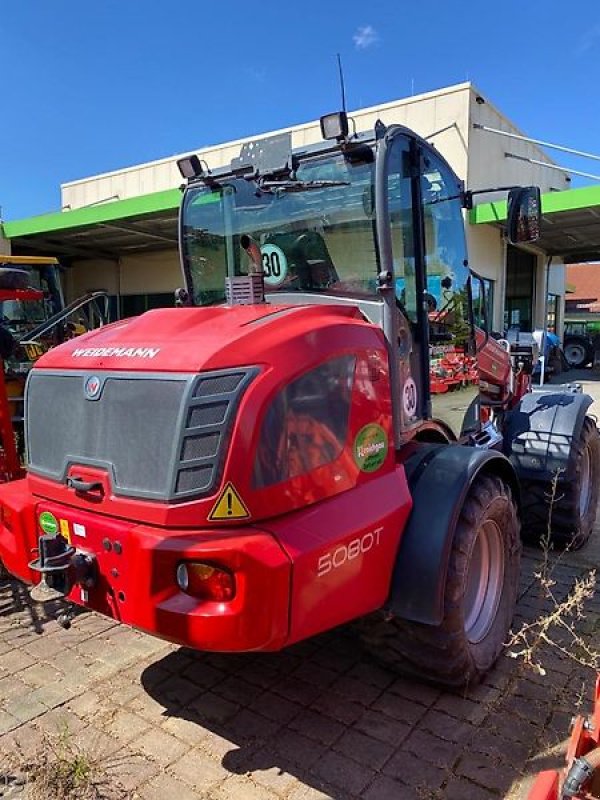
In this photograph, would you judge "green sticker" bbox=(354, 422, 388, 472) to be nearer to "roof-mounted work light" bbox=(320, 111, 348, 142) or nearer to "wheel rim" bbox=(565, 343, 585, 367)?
"roof-mounted work light" bbox=(320, 111, 348, 142)

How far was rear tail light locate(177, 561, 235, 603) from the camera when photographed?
217 centimetres

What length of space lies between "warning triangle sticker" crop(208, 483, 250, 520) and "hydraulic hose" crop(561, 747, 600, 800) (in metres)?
1.23

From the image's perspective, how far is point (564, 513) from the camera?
15.8 ft

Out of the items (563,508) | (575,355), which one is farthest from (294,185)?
(575,355)

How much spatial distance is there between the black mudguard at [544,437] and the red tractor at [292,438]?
1062 mm

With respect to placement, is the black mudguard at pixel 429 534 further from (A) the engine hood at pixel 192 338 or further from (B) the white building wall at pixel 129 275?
(B) the white building wall at pixel 129 275

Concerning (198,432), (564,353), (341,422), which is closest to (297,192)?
(341,422)

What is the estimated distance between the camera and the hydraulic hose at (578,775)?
1.74m

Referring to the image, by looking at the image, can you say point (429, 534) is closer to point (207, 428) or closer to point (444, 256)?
point (207, 428)

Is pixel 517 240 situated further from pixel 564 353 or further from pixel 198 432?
pixel 564 353

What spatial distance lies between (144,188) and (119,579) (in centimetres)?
1842

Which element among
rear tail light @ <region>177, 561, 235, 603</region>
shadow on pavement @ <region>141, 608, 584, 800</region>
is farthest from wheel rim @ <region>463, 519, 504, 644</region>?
rear tail light @ <region>177, 561, 235, 603</region>

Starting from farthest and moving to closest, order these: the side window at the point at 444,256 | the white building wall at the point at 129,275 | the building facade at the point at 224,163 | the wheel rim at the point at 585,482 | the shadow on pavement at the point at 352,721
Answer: the white building wall at the point at 129,275
the building facade at the point at 224,163
the wheel rim at the point at 585,482
the side window at the point at 444,256
the shadow on pavement at the point at 352,721

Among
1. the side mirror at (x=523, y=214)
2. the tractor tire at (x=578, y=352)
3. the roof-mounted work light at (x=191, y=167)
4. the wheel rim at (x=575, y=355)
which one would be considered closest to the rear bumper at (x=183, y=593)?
the roof-mounted work light at (x=191, y=167)
